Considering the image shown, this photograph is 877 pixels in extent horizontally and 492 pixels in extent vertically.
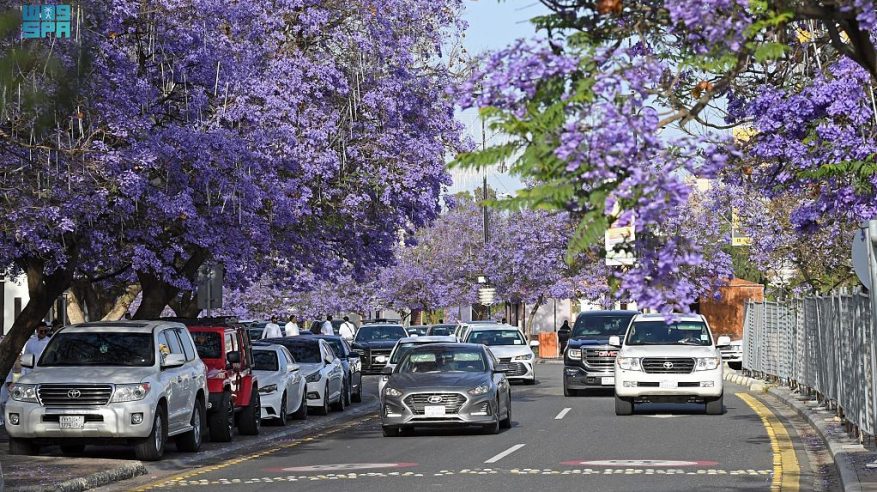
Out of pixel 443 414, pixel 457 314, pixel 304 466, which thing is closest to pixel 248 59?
pixel 443 414

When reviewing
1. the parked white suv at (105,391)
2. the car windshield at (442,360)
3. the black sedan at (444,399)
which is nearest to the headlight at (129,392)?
the parked white suv at (105,391)

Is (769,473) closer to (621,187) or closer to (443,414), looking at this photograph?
(443,414)

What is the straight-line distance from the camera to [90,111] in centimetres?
2489

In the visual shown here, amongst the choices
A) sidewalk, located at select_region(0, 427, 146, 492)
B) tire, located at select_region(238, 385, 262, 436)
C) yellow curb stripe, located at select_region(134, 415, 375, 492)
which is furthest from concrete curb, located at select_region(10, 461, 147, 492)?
tire, located at select_region(238, 385, 262, 436)

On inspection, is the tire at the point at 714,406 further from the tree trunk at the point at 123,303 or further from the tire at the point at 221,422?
the tree trunk at the point at 123,303

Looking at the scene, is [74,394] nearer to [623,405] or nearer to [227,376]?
[227,376]

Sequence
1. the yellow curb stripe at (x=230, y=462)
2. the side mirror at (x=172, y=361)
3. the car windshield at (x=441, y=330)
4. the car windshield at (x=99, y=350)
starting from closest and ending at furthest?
the yellow curb stripe at (x=230, y=462) < the side mirror at (x=172, y=361) < the car windshield at (x=99, y=350) < the car windshield at (x=441, y=330)

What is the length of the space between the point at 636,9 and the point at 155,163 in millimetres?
19475

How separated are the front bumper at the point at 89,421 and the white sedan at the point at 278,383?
722 cm

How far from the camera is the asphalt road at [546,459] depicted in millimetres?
16844

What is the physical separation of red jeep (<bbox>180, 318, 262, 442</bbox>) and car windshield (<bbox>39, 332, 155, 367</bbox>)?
8.75 ft

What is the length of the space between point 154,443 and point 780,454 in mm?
7996

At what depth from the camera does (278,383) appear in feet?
90.8

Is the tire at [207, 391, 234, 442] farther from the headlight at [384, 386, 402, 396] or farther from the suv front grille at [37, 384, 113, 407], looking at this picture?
the suv front grille at [37, 384, 113, 407]
